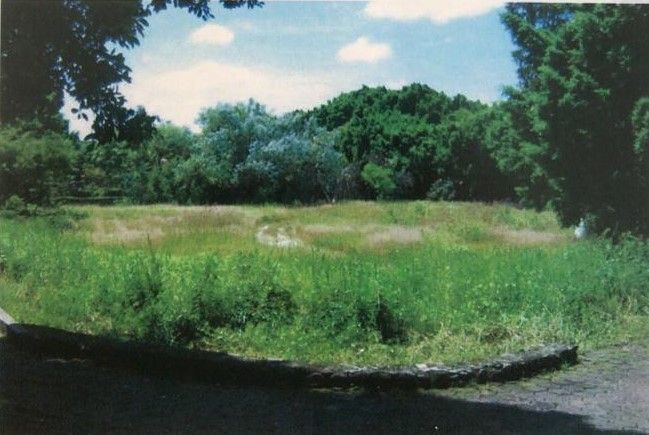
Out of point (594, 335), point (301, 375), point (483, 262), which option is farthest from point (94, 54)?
point (594, 335)

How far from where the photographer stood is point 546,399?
4.91m

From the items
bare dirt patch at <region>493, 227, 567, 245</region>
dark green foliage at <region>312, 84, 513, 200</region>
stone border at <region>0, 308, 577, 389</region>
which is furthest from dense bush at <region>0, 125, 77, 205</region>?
bare dirt patch at <region>493, 227, 567, 245</region>

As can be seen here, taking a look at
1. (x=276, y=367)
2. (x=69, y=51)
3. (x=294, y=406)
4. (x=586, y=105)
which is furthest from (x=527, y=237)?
(x=69, y=51)

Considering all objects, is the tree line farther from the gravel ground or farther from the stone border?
the gravel ground

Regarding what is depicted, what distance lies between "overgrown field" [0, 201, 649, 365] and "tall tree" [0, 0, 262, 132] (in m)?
0.85

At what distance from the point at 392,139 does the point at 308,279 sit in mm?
1330

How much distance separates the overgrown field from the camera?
6.04 meters

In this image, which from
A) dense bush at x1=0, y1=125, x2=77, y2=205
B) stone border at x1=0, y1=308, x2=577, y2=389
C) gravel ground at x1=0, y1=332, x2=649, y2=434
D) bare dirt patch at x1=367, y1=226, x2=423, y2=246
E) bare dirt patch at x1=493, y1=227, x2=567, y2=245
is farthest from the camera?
bare dirt patch at x1=493, y1=227, x2=567, y2=245

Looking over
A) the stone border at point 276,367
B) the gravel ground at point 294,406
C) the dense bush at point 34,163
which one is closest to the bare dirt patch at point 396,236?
the stone border at point 276,367

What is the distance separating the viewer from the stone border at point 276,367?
5.06m

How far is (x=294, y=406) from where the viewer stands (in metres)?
4.70

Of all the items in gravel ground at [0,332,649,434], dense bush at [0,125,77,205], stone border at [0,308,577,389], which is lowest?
gravel ground at [0,332,649,434]

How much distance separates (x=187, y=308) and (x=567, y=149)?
342 centimetres

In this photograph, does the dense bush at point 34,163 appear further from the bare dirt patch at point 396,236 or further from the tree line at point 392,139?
the bare dirt patch at point 396,236
